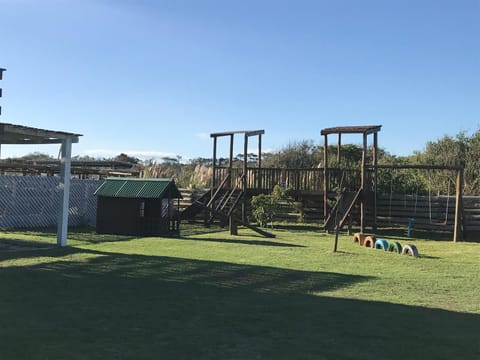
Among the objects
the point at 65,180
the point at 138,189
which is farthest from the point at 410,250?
the point at 138,189

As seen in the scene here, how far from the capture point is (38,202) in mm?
20828

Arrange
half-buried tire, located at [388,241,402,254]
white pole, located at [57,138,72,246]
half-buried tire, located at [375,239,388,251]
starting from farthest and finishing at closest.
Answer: half-buried tire, located at [375,239,388,251], half-buried tire, located at [388,241,402,254], white pole, located at [57,138,72,246]

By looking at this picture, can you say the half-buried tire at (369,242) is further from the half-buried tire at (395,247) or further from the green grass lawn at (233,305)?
the green grass lawn at (233,305)

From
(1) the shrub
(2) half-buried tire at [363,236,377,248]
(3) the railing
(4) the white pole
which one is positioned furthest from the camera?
(3) the railing

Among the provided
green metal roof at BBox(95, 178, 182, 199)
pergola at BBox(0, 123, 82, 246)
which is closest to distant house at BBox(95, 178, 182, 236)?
green metal roof at BBox(95, 178, 182, 199)

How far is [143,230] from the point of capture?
1800 centimetres

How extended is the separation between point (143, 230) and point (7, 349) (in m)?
13.2

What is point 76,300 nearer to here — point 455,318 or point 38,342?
point 38,342

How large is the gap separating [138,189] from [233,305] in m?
11.8

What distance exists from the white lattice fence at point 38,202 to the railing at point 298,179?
263 inches

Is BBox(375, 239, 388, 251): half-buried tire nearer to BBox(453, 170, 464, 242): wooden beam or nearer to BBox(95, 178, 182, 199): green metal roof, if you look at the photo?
BBox(453, 170, 464, 242): wooden beam

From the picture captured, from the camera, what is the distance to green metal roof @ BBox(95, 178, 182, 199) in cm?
1803

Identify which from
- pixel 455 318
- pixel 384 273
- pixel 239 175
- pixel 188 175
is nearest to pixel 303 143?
pixel 188 175

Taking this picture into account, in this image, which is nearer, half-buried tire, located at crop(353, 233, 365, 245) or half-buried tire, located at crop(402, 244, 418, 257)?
half-buried tire, located at crop(402, 244, 418, 257)
